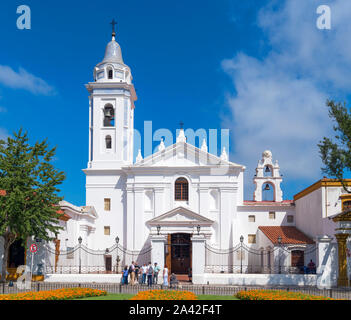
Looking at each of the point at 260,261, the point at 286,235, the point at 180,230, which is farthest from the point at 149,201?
the point at 286,235

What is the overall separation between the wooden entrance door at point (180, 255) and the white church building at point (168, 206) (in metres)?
0.07

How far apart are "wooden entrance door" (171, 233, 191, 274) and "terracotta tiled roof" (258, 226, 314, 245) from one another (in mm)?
6068

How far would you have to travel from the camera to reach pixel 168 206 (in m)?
38.9

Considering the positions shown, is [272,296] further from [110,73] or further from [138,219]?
[110,73]

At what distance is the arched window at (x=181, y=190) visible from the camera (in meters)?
39.2

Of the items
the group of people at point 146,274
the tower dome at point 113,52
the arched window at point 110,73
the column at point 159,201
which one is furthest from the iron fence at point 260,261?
the tower dome at point 113,52

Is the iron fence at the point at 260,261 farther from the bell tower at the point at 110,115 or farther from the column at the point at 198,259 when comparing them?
the bell tower at the point at 110,115

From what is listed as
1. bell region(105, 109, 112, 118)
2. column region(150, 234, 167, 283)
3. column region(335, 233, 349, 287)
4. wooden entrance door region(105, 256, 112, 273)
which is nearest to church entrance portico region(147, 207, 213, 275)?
wooden entrance door region(105, 256, 112, 273)

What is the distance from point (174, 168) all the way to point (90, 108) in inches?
363

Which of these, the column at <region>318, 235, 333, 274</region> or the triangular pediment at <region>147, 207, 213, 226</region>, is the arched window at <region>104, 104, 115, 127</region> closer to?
the triangular pediment at <region>147, 207, 213, 226</region>

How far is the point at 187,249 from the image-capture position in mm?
36312

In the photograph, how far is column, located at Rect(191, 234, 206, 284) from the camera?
92.5ft

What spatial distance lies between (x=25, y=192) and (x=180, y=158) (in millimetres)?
15359
